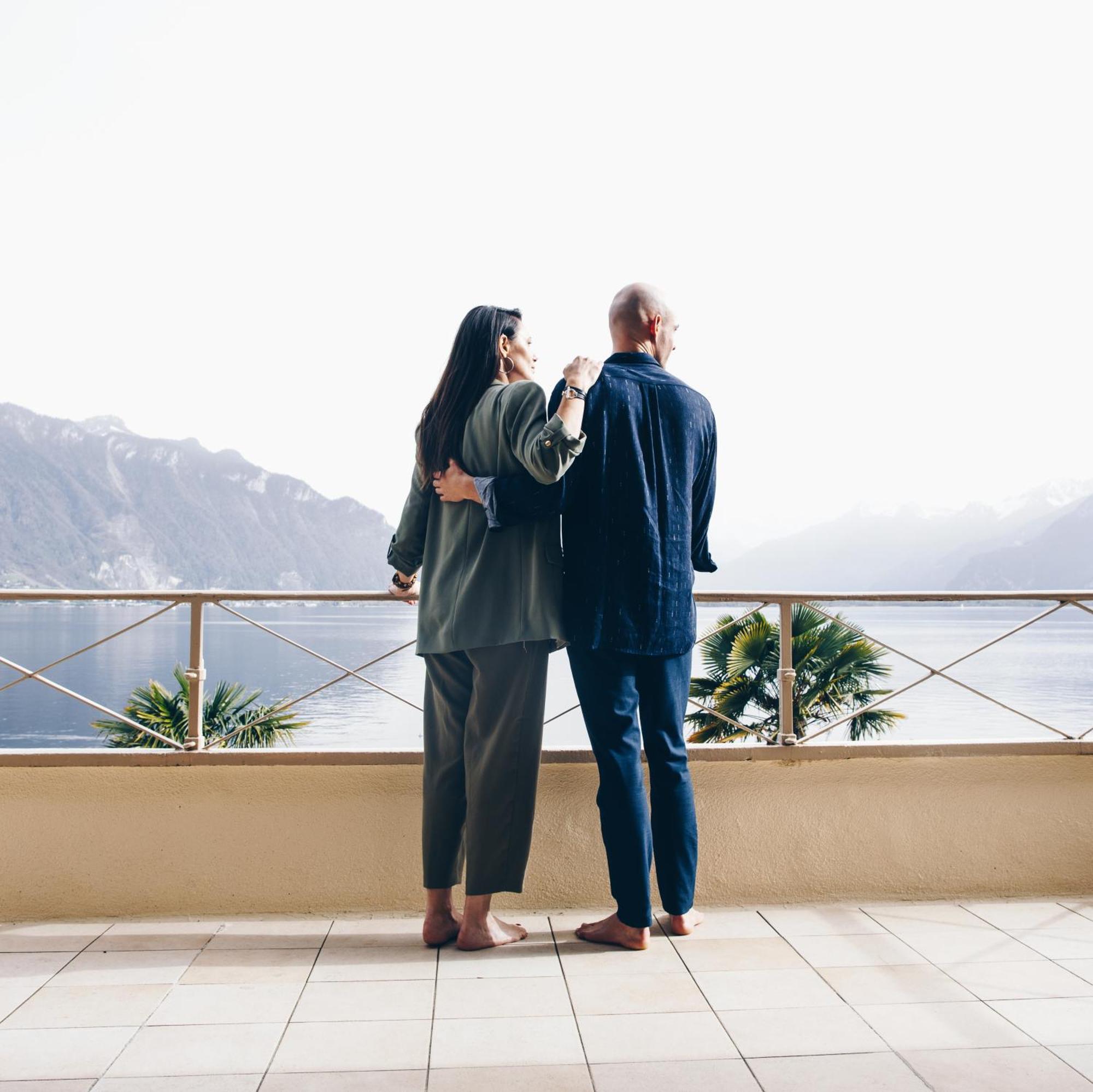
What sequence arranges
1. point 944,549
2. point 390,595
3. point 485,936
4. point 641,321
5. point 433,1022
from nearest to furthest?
1. point 433,1022
2. point 485,936
3. point 641,321
4. point 390,595
5. point 944,549

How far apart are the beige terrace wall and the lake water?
186 inches

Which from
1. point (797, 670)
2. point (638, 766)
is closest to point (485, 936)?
point (638, 766)

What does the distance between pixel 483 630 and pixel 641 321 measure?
0.85 meters

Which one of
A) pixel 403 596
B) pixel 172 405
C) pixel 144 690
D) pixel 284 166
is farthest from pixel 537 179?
pixel 172 405

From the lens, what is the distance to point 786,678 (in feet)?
9.16

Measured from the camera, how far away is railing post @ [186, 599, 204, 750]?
260cm

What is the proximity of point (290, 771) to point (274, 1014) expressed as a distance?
29.7 inches

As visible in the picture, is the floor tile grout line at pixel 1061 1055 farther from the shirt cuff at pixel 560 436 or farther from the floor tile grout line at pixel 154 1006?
the floor tile grout line at pixel 154 1006

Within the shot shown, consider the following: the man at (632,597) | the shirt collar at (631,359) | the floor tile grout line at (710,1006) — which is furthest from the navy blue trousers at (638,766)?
the shirt collar at (631,359)

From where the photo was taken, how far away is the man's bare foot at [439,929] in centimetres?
231

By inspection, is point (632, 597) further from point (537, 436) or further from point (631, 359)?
point (631, 359)

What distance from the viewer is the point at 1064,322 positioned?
101312 mm

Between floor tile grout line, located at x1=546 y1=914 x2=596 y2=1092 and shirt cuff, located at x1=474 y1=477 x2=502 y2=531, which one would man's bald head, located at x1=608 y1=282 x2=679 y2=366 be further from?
floor tile grout line, located at x1=546 y1=914 x2=596 y2=1092

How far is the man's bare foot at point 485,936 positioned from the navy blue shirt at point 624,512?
2.30ft
